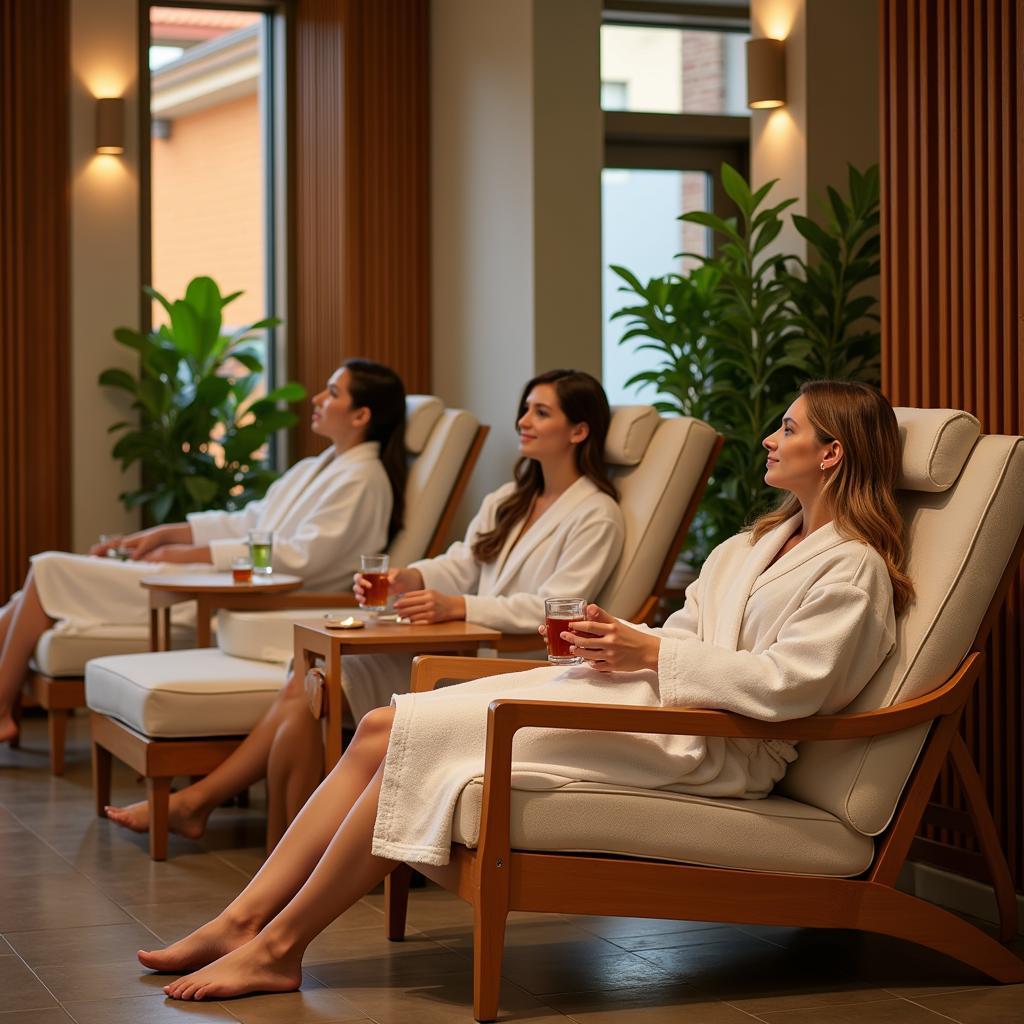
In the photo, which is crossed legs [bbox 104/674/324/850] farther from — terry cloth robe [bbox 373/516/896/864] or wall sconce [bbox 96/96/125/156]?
wall sconce [bbox 96/96/125/156]

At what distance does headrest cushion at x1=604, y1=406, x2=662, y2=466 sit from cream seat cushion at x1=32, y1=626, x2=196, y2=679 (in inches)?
64.1

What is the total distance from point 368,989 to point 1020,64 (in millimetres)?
2212

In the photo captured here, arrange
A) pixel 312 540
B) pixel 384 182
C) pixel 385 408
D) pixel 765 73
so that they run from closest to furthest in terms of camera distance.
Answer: pixel 765 73 < pixel 312 540 < pixel 385 408 < pixel 384 182

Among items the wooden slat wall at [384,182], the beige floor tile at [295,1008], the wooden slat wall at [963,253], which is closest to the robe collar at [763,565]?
the wooden slat wall at [963,253]

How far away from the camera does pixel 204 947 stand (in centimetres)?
288

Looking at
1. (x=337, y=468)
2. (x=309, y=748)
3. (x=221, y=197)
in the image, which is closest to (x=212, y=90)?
(x=221, y=197)

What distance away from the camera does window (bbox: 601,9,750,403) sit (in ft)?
22.8

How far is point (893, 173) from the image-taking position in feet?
11.8

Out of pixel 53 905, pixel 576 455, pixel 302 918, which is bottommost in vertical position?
pixel 53 905

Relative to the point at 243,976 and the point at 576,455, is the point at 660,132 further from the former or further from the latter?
the point at 243,976

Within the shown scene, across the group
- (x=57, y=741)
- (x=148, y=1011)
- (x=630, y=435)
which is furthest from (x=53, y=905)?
(x=630, y=435)

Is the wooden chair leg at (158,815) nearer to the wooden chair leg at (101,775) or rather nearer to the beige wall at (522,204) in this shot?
the wooden chair leg at (101,775)

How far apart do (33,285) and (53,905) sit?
150 inches

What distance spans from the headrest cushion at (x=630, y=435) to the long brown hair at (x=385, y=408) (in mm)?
1035
